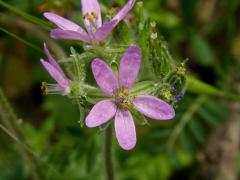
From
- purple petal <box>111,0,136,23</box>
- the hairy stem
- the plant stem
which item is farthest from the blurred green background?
purple petal <box>111,0,136,23</box>

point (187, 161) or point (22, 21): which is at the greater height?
point (22, 21)

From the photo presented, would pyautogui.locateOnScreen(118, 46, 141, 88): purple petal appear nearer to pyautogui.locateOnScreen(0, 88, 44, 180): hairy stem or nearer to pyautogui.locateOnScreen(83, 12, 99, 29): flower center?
pyautogui.locateOnScreen(83, 12, 99, 29): flower center

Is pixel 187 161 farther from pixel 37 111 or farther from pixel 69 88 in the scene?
pixel 69 88

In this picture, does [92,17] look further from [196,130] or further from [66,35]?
[196,130]

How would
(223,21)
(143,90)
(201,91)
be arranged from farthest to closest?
(223,21)
(201,91)
(143,90)

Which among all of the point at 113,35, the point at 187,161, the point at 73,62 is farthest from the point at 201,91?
the point at 73,62

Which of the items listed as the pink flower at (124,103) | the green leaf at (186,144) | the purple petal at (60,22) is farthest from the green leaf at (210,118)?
the purple petal at (60,22)

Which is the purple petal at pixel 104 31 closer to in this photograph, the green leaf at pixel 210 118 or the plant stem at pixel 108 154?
the plant stem at pixel 108 154
